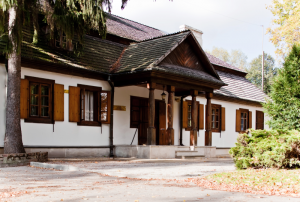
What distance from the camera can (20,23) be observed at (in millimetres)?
11219

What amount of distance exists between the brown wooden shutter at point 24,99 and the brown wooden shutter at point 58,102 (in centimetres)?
118

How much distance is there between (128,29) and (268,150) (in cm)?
1280

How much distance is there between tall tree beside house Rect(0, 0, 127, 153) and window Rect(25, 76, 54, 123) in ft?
5.68

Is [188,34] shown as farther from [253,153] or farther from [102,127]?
[253,153]

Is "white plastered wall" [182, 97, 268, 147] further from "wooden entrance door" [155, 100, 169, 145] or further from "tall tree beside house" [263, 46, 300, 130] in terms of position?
"tall tree beside house" [263, 46, 300, 130]

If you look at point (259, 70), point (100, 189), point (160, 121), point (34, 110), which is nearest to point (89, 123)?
point (34, 110)

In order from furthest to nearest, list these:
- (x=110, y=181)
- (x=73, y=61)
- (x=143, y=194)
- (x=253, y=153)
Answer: (x=73, y=61), (x=253, y=153), (x=110, y=181), (x=143, y=194)

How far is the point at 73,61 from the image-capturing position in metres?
14.9

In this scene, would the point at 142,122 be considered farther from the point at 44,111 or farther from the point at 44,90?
the point at 44,90

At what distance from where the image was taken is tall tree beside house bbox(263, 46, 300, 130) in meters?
12.8

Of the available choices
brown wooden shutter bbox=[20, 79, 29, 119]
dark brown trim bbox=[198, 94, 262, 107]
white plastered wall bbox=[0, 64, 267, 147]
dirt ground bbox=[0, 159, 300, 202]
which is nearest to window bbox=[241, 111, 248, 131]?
dark brown trim bbox=[198, 94, 262, 107]

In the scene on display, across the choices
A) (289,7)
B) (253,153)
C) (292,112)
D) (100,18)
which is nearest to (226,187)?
(253,153)

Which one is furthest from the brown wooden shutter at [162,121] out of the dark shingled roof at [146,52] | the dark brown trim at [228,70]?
the dark brown trim at [228,70]

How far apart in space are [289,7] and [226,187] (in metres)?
26.9
